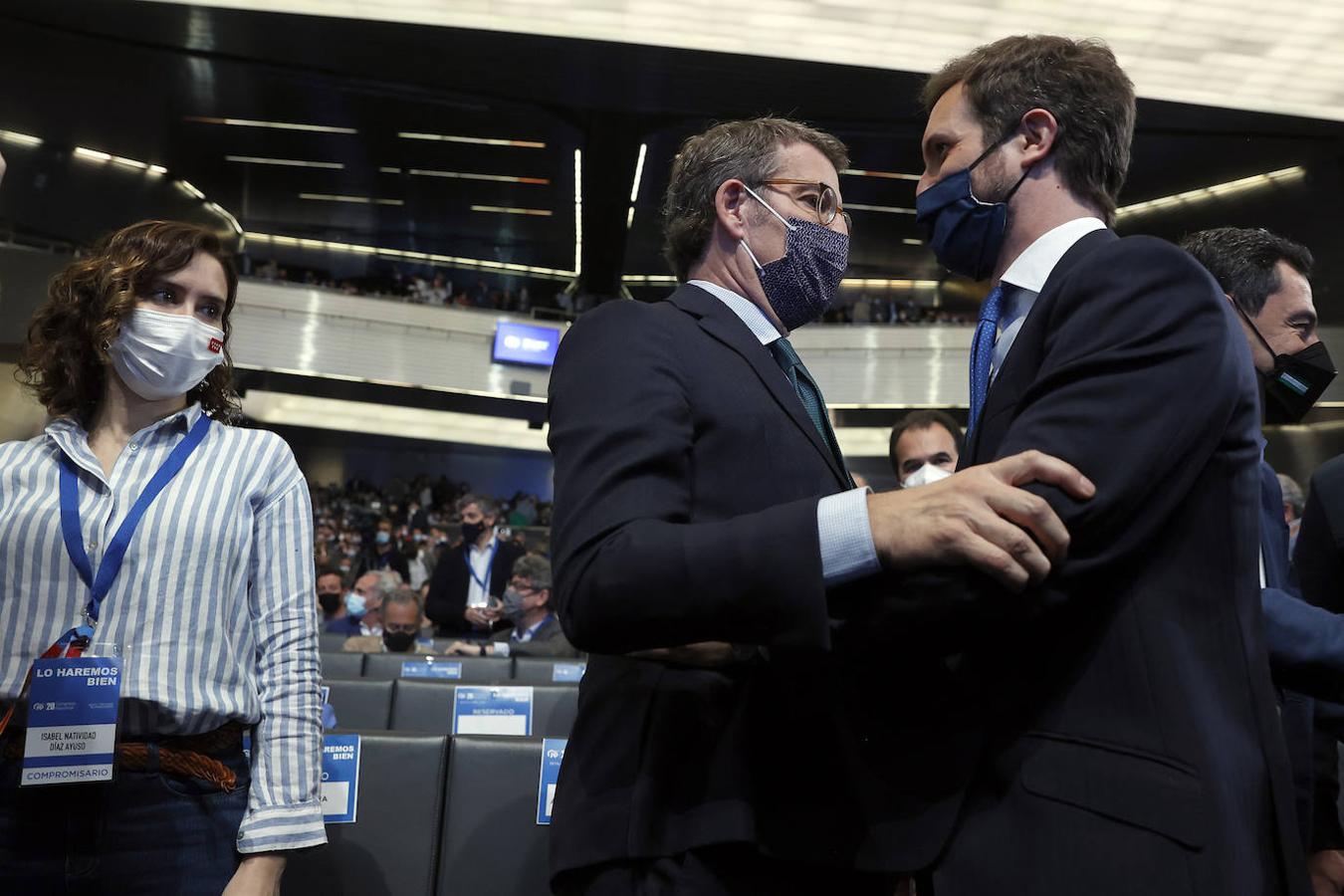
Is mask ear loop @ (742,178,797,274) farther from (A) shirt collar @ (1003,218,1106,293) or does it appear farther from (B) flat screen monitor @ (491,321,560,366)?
(B) flat screen monitor @ (491,321,560,366)

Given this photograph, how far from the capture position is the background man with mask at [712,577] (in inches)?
38.0

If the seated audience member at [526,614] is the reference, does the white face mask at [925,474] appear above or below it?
above

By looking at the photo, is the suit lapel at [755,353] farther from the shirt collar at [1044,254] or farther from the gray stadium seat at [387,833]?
the gray stadium seat at [387,833]

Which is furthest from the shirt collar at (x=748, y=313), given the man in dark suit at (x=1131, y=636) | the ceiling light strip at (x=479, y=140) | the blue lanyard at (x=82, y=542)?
the ceiling light strip at (x=479, y=140)

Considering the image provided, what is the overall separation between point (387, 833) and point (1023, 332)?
187 cm

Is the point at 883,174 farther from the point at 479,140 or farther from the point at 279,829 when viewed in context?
the point at 279,829

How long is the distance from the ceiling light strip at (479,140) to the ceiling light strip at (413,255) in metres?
6.38

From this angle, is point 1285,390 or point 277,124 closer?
point 1285,390

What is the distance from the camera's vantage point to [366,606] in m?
7.95

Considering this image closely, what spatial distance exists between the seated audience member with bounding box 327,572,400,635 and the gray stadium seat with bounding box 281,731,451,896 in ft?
17.5

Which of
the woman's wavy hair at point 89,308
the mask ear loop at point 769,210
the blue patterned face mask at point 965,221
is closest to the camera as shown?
the blue patterned face mask at point 965,221

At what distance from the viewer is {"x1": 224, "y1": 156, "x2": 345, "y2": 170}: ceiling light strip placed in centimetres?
1627

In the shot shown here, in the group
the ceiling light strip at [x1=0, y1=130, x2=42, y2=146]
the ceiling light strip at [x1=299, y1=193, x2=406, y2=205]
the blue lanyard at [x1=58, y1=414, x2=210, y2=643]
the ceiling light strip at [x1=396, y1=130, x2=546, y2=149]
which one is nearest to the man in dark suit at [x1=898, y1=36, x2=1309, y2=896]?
the blue lanyard at [x1=58, y1=414, x2=210, y2=643]

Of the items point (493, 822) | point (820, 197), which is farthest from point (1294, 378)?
point (493, 822)
